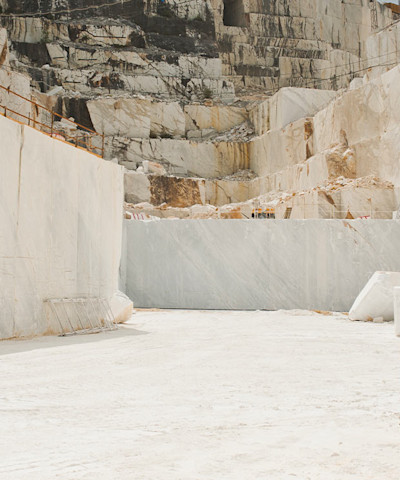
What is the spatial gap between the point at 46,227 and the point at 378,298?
6.72 metres

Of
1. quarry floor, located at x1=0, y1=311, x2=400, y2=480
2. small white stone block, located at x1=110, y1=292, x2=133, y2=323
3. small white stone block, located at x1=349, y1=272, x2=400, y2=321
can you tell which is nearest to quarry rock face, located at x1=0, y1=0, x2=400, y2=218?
small white stone block, located at x1=349, y1=272, x2=400, y2=321

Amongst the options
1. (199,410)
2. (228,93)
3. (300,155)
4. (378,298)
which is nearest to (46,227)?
(199,410)

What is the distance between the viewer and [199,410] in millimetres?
4141

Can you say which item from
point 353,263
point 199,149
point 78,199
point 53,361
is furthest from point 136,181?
point 53,361

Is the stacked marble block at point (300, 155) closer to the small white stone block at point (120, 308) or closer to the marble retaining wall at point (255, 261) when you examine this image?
the marble retaining wall at point (255, 261)

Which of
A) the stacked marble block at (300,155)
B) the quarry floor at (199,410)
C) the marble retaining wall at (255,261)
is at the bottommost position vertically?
the quarry floor at (199,410)

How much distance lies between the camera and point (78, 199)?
395 inches

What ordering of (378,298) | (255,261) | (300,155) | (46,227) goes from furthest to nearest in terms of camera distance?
(300,155) → (255,261) → (378,298) → (46,227)

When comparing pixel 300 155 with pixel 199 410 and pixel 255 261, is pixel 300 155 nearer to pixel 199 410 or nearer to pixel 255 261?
pixel 255 261

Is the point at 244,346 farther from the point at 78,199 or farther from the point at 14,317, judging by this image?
the point at 78,199

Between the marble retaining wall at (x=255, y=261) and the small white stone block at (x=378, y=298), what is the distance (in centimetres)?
274

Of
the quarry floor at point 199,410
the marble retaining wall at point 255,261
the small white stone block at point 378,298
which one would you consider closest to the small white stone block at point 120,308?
the quarry floor at point 199,410

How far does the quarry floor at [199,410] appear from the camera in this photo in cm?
290

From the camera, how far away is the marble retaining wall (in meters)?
15.0
